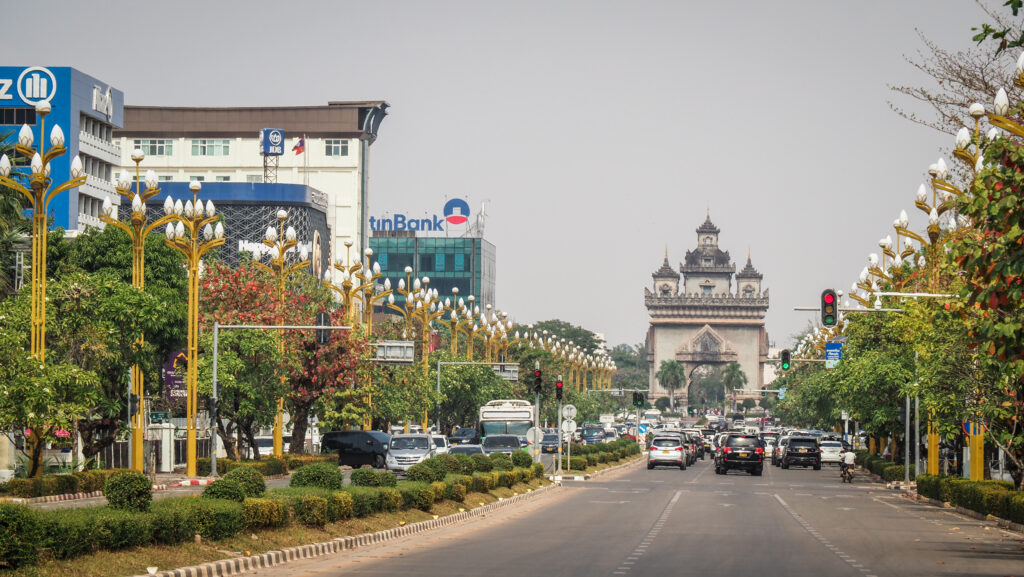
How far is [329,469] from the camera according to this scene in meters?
24.8

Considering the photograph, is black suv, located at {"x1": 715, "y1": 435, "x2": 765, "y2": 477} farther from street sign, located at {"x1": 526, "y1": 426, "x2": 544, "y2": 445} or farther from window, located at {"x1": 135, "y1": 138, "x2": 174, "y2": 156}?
window, located at {"x1": 135, "y1": 138, "x2": 174, "y2": 156}

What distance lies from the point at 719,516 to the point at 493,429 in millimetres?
36680

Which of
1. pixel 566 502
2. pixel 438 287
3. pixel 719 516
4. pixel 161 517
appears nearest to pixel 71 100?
pixel 566 502

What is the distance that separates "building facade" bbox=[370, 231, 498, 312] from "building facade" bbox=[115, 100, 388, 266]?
2977cm

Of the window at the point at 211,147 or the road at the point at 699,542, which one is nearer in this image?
the road at the point at 699,542

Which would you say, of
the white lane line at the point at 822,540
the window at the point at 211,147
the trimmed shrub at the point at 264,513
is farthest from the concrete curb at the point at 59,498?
the window at the point at 211,147

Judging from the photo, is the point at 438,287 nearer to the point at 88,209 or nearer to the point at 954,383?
the point at 88,209

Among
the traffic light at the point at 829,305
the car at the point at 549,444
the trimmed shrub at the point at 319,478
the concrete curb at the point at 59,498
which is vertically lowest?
the car at the point at 549,444

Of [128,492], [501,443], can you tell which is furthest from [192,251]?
[501,443]

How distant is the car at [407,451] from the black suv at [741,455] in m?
15.6

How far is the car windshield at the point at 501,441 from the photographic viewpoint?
58.8 metres

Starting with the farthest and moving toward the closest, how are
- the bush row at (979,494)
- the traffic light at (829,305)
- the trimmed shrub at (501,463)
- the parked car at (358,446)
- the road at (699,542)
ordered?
the parked car at (358,446)
the trimmed shrub at (501,463)
the traffic light at (829,305)
the bush row at (979,494)
the road at (699,542)

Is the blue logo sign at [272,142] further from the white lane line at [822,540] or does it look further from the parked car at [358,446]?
the white lane line at [822,540]

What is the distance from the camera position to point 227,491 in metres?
20.5
